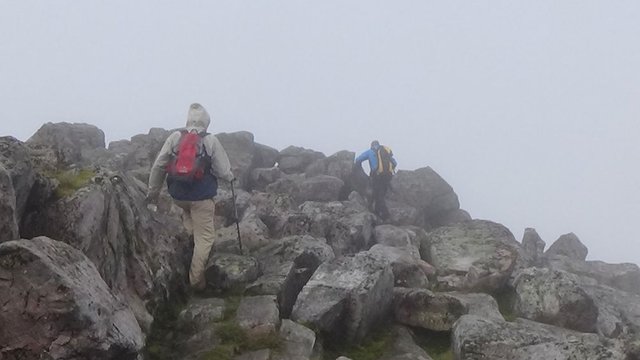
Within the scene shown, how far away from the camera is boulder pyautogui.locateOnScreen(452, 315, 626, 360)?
1084cm

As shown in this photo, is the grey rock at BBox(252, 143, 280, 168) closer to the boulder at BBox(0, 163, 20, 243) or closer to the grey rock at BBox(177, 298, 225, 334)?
the grey rock at BBox(177, 298, 225, 334)

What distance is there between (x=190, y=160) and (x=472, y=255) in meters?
10.6

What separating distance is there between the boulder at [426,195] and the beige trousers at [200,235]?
24604 millimetres

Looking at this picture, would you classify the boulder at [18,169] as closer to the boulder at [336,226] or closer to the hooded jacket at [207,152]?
the hooded jacket at [207,152]

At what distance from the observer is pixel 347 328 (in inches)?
524

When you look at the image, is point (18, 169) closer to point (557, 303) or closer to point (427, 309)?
point (427, 309)

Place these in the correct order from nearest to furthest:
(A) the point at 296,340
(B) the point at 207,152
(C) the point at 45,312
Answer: (C) the point at 45,312, (A) the point at 296,340, (B) the point at 207,152

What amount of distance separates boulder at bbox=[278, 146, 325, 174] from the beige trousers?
2763 cm

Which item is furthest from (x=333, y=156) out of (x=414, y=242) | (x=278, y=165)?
(x=414, y=242)

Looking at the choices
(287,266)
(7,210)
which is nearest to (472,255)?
(287,266)

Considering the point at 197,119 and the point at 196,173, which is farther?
the point at 197,119

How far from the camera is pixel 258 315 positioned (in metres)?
13.2

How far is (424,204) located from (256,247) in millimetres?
23459

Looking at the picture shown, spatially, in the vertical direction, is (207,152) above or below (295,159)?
below
